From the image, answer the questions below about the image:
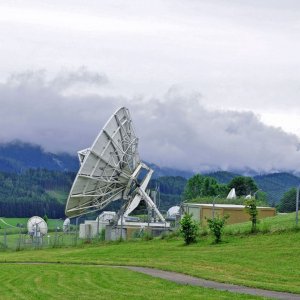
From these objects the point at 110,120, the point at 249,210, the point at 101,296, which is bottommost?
the point at 101,296

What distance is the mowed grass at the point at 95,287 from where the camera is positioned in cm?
2486

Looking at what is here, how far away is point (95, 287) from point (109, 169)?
40.3 meters

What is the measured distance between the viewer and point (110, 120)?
63.1m

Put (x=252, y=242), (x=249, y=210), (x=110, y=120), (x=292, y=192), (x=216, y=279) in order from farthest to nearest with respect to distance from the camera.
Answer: (x=292, y=192)
(x=110, y=120)
(x=249, y=210)
(x=252, y=242)
(x=216, y=279)

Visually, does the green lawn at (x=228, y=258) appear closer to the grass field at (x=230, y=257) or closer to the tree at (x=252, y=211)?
the grass field at (x=230, y=257)

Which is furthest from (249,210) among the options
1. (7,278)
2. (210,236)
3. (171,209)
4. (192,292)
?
(171,209)

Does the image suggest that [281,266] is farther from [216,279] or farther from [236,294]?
[236,294]

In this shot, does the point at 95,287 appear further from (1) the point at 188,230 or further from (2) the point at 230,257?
(1) the point at 188,230

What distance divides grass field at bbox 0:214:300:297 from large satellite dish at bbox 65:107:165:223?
348 inches

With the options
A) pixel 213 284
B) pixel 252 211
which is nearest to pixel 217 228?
pixel 252 211

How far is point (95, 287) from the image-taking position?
27.9 m

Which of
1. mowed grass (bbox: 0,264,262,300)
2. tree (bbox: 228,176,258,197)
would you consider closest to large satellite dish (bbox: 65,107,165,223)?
mowed grass (bbox: 0,264,262,300)

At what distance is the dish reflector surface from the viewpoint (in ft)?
209

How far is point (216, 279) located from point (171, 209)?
9187cm
